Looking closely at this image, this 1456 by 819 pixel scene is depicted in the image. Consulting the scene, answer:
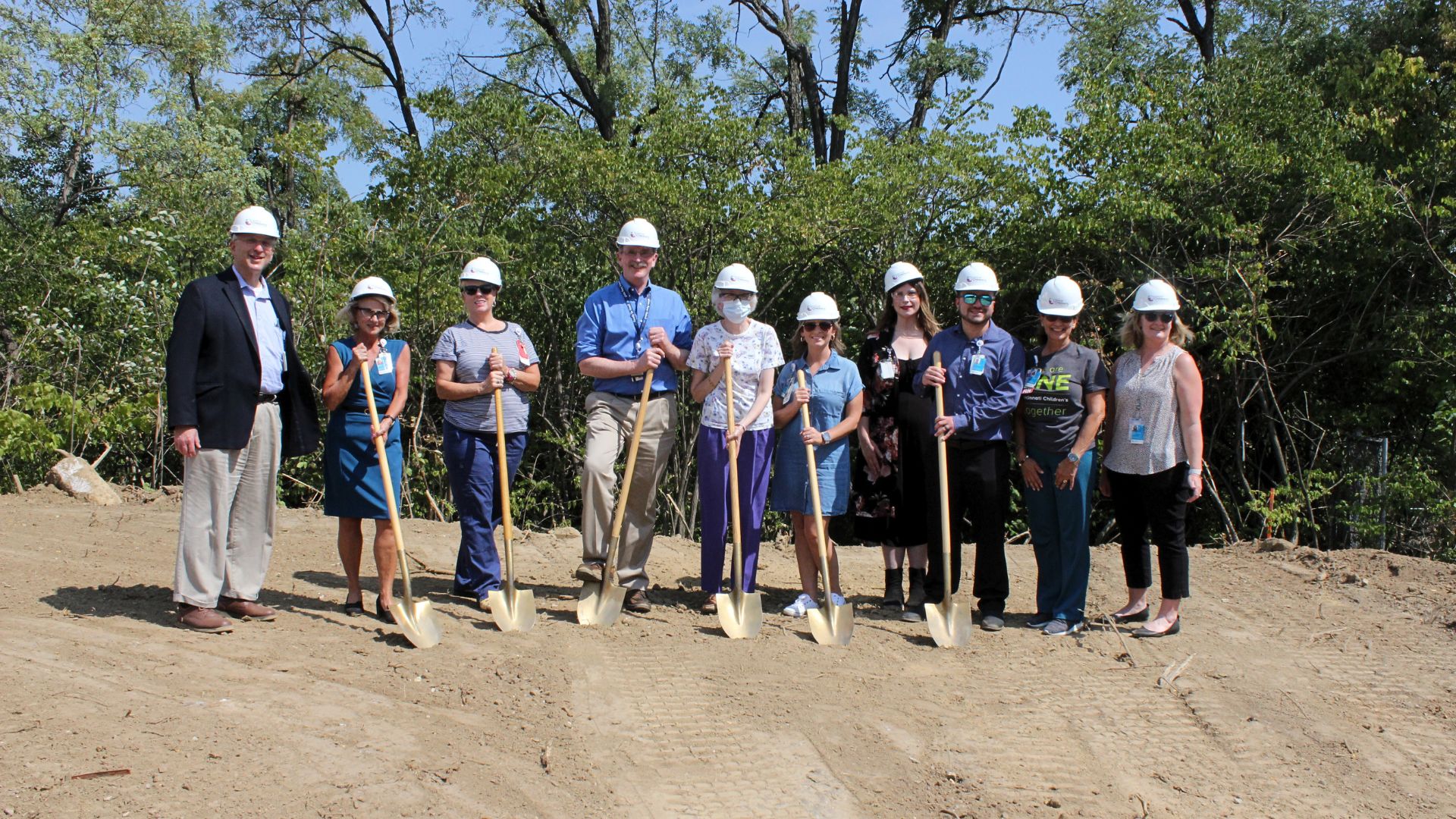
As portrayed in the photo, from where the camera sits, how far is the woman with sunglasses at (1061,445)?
5.59 meters

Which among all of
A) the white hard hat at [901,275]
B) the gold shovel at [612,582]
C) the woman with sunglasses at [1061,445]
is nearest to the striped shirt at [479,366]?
the gold shovel at [612,582]

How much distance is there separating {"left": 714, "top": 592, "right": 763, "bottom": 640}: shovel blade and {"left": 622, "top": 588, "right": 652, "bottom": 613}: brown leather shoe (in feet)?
1.64

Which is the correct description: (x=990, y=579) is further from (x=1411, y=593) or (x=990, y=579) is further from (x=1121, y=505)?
(x=1411, y=593)

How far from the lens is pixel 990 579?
5.89m

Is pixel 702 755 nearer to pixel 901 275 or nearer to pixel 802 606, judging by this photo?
pixel 802 606

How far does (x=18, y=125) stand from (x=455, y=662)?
13696mm

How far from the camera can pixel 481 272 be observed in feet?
18.6

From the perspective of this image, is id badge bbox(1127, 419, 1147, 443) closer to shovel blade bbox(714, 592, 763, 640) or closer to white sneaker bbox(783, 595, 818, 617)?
white sneaker bbox(783, 595, 818, 617)

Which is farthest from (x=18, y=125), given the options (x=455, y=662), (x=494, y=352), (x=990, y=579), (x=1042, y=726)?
(x=1042, y=726)

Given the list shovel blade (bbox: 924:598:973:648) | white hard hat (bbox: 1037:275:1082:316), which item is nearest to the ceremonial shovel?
shovel blade (bbox: 924:598:973:648)

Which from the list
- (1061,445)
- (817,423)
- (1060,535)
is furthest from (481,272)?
(1060,535)

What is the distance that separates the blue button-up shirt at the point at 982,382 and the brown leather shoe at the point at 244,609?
3416mm

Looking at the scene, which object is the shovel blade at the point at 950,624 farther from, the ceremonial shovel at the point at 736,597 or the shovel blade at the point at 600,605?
the shovel blade at the point at 600,605

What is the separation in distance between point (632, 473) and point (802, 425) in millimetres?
901
